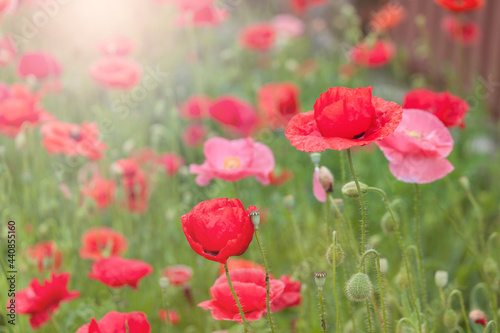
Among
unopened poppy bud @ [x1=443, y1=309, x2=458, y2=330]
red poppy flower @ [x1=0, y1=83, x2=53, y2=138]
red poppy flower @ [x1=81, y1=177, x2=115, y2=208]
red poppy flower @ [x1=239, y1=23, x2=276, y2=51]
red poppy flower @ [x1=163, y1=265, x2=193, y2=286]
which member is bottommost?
unopened poppy bud @ [x1=443, y1=309, x2=458, y2=330]

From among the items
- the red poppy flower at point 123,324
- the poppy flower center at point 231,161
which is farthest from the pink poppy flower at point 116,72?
the red poppy flower at point 123,324

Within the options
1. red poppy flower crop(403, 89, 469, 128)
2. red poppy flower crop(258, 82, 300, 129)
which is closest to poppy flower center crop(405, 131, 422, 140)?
red poppy flower crop(403, 89, 469, 128)

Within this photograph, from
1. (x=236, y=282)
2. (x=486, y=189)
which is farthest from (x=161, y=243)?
(x=486, y=189)

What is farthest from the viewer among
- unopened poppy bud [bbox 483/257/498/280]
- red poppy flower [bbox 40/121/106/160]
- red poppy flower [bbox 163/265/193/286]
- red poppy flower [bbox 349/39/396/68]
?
red poppy flower [bbox 349/39/396/68]

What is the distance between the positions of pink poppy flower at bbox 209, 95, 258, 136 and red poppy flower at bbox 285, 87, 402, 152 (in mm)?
1471

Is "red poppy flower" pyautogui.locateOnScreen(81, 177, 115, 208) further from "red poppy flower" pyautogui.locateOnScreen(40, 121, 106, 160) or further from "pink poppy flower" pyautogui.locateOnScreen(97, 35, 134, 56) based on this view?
"pink poppy flower" pyautogui.locateOnScreen(97, 35, 134, 56)

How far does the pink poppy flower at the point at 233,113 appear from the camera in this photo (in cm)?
247

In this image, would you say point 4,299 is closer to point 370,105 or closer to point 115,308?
point 115,308

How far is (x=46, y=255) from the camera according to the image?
181 centimetres

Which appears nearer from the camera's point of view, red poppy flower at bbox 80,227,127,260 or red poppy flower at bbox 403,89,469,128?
red poppy flower at bbox 403,89,469,128

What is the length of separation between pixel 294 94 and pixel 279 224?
2.14 ft

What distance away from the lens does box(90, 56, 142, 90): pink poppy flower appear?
7.84ft

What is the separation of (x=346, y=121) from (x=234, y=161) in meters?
0.58

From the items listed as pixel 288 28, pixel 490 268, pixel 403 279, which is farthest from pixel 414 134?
pixel 288 28
